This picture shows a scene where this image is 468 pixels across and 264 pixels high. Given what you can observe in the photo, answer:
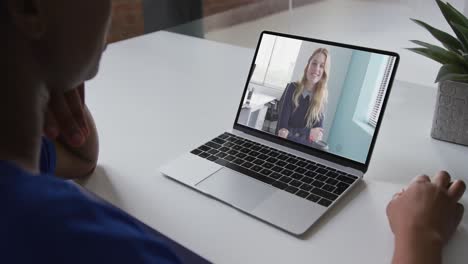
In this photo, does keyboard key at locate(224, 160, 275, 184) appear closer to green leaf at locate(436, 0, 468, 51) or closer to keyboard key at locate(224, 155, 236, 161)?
keyboard key at locate(224, 155, 236, 161)

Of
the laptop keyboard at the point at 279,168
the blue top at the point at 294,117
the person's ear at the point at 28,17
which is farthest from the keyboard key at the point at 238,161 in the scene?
Result: the person's ear at the point at 28,17

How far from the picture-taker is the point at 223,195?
0.77 metres

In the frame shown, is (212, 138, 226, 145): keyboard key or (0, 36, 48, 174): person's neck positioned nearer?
(0, 36, 48, 174): person's neck

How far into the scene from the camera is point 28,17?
40 cm

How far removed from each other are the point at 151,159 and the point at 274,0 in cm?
207

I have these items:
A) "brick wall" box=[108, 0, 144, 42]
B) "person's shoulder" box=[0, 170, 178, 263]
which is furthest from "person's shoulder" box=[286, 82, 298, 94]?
"brick wall" box=[108, 0, 144, 42]

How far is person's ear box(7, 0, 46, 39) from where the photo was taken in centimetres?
40

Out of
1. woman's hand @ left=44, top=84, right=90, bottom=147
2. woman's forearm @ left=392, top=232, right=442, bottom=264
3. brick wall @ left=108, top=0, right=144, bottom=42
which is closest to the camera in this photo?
woman's forearm @ left=392, top=232, right=442, bottom=264

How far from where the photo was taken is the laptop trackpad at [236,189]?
2.45 ft

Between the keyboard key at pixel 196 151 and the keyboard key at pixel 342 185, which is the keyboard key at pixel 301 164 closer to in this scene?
the keyboard key at pixel 342 185

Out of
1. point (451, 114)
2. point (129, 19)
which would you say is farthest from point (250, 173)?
point (129, 19)

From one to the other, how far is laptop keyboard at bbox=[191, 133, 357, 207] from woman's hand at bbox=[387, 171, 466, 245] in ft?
0.32

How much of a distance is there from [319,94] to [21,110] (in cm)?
54

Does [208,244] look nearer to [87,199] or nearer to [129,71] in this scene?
[87,199]
